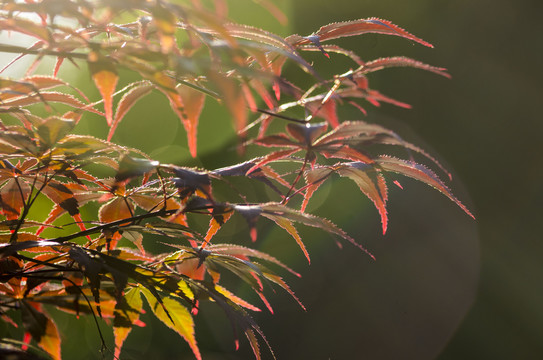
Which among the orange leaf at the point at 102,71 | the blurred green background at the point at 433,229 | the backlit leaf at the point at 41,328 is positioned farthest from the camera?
the blurred green background at the point at 433,229

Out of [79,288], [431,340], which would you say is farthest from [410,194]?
[79,288]

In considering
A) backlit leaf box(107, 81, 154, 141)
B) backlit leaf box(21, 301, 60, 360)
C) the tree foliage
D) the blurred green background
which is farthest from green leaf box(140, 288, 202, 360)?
the blurred green background

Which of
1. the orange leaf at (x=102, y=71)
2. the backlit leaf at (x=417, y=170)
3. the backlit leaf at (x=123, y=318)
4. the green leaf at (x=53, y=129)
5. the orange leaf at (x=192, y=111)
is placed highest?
the backlit leaf at (x=417, y=170)

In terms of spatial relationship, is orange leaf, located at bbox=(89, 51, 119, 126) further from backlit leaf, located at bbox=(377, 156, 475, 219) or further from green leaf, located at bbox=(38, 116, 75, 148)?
backlit leaf, located at bbox=(377, 156, 475, 219)

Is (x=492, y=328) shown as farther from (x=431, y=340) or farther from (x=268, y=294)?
(x=268, y=294)

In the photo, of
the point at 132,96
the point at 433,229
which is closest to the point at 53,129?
the point at 132,96

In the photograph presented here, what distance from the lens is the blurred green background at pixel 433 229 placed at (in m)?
2.73

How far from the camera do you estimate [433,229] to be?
301 centimetres

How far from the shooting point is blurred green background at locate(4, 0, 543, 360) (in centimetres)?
273

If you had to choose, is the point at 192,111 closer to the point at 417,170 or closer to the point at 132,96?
the point at 132,96

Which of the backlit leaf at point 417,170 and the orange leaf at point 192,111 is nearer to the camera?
the orange leaf at point 192,111

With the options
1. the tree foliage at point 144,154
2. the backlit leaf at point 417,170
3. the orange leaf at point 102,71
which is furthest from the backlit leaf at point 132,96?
the backlit leaf at point 417,170

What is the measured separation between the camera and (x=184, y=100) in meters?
0.50

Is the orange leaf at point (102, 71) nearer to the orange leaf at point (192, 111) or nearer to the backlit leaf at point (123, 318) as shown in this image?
the orange leaf at point (192, 111)
